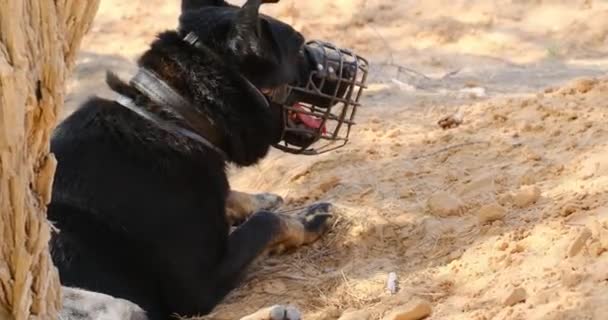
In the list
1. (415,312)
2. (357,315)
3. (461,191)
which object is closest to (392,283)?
(357,315)

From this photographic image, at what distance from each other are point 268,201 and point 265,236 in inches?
29.3

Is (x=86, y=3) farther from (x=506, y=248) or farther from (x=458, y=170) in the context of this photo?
(x=458, y=170)

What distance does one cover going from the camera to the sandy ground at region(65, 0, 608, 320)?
411cm

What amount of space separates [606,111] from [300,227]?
1740 mm

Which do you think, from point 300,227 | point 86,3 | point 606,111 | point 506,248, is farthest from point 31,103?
point 606,111

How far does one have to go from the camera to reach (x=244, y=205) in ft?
18.9

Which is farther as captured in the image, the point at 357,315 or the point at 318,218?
the point at 318,218

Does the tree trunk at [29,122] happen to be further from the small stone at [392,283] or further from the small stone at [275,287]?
the small stone at [275,287]

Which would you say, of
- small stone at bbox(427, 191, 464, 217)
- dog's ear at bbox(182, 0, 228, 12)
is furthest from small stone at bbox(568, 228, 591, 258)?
dog's ear at bbox(182, 0, 228, 12)

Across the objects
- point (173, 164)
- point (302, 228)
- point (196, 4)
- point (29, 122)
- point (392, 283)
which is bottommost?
point (302, 228)

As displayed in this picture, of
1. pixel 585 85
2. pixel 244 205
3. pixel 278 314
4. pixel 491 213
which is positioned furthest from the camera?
pixel 585 85

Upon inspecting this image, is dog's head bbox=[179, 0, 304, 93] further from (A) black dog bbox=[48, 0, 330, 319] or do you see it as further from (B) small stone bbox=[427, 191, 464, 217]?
(B) small stone bbox=[427, 191, 464, 217]

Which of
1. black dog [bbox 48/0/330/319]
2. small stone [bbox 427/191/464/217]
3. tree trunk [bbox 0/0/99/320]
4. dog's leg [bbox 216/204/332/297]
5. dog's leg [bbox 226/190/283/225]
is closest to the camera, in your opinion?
tree trunk [bbox 0/0/99/320]

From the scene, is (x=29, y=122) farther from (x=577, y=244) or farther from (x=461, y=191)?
(x=461, y=191)
